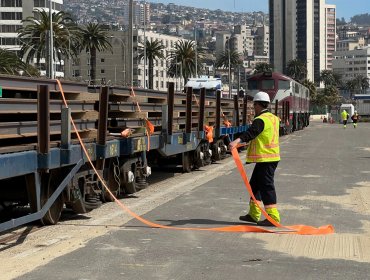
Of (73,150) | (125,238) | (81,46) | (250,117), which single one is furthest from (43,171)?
(81,46)

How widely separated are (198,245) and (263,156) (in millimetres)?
1870

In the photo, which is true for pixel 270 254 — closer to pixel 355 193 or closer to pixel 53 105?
pixel 53 105

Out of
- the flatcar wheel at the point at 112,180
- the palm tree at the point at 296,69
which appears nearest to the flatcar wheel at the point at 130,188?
the flatcar wheel at the point at 112,180

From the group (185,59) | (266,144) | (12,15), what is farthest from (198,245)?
(12,15)

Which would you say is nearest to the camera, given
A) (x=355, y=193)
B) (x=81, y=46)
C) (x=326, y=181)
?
(x=355, y=193)

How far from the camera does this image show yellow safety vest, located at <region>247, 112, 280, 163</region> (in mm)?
8992

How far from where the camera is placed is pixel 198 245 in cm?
775

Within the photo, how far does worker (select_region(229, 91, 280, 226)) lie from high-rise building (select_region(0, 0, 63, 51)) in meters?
119

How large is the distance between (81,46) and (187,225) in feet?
244

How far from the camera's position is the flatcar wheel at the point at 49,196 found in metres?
8.59

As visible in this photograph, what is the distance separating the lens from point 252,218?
9.16m

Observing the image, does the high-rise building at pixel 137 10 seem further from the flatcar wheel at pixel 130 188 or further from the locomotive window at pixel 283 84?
the flatcar wheel at pixel 130 188

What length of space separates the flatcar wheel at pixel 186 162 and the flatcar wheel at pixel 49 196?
718cm

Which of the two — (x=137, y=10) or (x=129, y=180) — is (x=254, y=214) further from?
(x=137, y=10)
